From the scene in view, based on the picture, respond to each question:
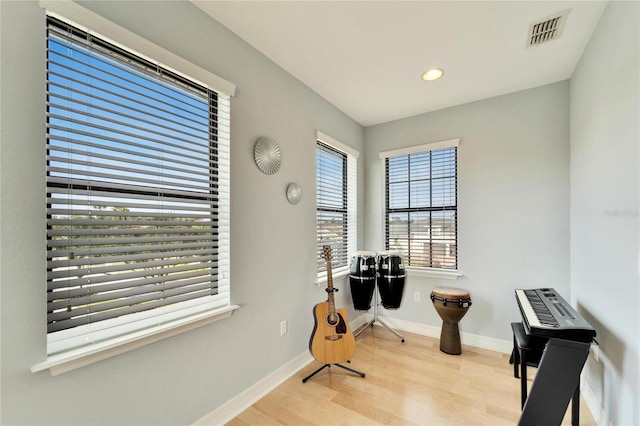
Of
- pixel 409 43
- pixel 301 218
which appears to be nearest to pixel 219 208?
pixel 301 218

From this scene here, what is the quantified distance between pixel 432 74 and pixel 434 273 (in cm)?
208

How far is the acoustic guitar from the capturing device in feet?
7.36

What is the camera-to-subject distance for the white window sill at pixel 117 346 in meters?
1.10

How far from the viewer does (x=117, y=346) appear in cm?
127

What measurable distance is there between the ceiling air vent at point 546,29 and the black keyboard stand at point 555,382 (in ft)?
6.43

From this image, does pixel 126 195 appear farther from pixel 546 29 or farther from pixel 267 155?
pixel 546 29

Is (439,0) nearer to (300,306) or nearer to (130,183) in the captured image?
(130,183)

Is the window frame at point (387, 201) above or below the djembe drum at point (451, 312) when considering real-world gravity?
above

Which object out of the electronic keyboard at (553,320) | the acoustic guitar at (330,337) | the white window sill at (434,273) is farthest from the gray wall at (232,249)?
the electronic keyboard at (553,320)

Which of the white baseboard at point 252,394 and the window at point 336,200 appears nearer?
the white baseboard at point 252,394

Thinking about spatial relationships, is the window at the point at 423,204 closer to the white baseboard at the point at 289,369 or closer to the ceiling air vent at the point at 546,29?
the white baseboard at the point at 289,369

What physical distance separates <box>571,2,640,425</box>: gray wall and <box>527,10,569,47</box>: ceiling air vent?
0.21m

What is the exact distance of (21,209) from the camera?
41.4 inches

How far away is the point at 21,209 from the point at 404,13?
2.20m
